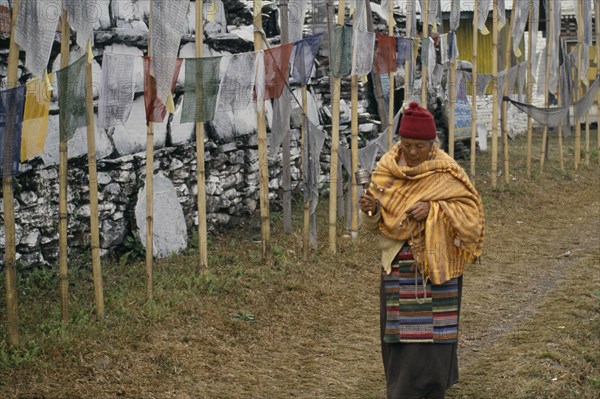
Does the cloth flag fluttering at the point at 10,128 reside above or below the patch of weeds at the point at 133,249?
above

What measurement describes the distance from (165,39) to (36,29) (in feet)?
4.39

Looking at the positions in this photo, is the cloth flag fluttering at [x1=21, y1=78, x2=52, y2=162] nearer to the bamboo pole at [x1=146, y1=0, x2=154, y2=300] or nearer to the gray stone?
the bamboo pole at [x1=146, y1=0, x2=154, y2=300]

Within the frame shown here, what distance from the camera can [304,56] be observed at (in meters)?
8.37

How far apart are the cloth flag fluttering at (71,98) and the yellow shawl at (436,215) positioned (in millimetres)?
2371

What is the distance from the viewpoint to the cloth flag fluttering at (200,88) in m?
7.35

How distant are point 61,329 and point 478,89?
8.42 m

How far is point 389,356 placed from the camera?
4898 millimetres

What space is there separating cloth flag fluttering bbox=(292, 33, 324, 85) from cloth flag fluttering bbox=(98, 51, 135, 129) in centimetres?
187

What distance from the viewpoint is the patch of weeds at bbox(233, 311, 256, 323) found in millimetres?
6914

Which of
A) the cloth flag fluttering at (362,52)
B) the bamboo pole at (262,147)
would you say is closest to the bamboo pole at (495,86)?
the cloth flag fluttering at (362,52)

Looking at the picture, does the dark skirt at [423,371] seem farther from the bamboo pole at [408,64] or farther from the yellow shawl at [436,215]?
the bamboo pole at [408,64]

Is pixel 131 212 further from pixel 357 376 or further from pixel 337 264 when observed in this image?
pixel 357 376

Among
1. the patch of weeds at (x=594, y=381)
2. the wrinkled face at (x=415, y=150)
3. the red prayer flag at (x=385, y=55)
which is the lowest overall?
the patch of weeds at (x=594, y=381)

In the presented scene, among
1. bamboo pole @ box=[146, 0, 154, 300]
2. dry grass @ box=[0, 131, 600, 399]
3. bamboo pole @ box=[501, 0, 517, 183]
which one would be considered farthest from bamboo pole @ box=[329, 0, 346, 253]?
bamboo pole @ box=[501, 0, 517, 183]
